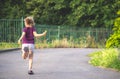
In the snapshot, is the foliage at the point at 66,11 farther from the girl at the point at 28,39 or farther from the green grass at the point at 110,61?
the girl at the point at 28,39

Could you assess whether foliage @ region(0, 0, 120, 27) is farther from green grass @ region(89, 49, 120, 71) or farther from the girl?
the girl

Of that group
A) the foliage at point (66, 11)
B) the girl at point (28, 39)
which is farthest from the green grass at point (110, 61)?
the foliage at point (66, 11)

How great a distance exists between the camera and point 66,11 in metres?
49.9

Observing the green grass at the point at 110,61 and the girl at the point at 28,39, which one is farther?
the green grass at the point at 110,61

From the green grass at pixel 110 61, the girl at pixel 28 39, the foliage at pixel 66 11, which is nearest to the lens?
the girl at pixel 28 39

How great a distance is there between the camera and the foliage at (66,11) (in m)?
47.2

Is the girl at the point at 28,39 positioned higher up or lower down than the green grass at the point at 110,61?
higher up

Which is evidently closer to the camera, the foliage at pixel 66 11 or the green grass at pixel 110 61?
the green grass at pixel 110 61

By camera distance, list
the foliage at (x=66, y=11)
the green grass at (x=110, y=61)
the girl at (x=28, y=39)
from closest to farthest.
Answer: the girl at (x=28, y=39) < the green grass at (x=110, y=61) < the foliage at (x=66, y=11)

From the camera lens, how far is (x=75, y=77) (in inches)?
507

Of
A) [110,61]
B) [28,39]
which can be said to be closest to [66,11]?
[110,61]

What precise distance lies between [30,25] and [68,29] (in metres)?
28.8

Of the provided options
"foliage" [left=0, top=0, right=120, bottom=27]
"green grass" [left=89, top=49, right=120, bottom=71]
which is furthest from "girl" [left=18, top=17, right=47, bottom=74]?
"foliage" [left=0, top=0, right=120, bottom=27]

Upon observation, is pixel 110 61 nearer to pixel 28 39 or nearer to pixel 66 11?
pixel 28 39
